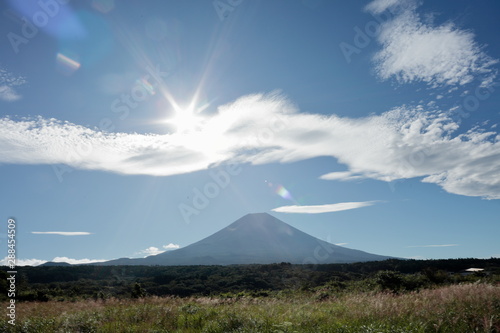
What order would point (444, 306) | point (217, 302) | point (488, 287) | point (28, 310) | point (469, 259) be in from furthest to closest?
point (469, 259)
point (217, 302)
point (28, 310)
point (488, 287)
point (444, 306)

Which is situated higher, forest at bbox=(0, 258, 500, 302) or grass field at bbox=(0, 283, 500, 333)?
grass field at bbox=(0, 283, 500, 333)

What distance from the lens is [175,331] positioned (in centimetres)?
817

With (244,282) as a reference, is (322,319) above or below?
above

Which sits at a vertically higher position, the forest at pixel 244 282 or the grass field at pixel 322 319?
the grass field at pixel 322 319

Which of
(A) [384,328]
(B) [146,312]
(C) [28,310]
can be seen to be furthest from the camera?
(C) [28,310]

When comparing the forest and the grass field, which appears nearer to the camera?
the grass field

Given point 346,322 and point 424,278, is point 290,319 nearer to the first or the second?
point 346,322

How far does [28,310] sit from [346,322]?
11.4 metres

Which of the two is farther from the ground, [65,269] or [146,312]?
[146,312]

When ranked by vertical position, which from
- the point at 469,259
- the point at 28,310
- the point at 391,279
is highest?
the point at 28,310

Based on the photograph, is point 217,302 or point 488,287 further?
point 217,302

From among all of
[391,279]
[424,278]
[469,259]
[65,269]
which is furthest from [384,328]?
[65,269]

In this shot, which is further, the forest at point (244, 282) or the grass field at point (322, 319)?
the forest at point (244, 282)

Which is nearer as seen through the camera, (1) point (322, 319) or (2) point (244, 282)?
(1) point (322, 319)
